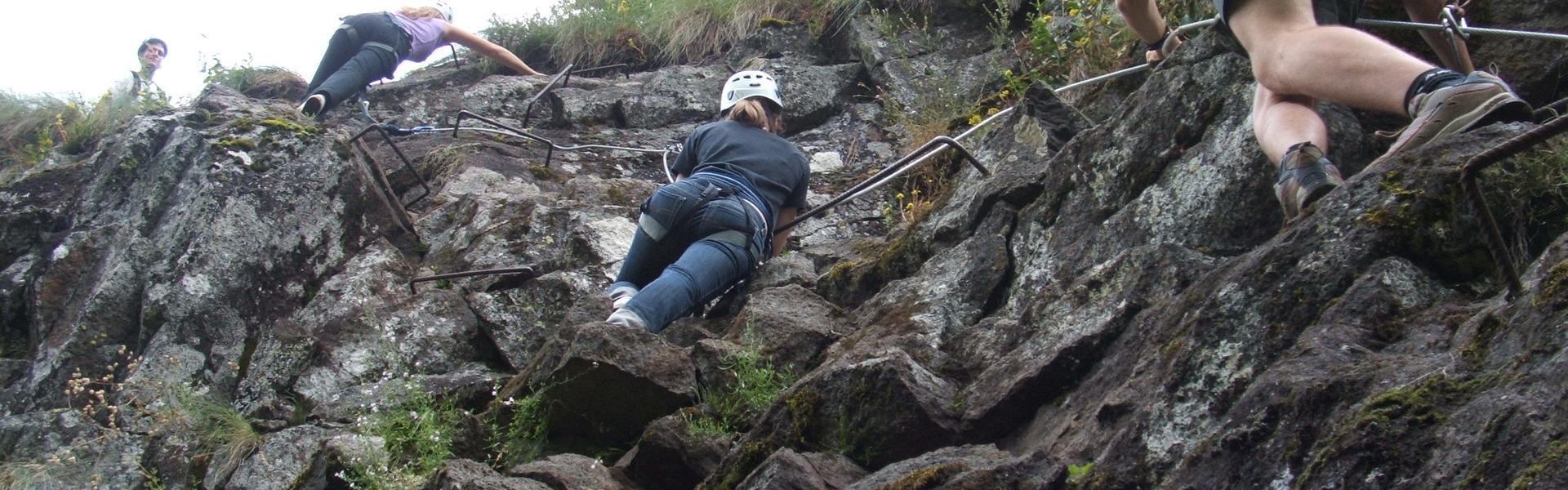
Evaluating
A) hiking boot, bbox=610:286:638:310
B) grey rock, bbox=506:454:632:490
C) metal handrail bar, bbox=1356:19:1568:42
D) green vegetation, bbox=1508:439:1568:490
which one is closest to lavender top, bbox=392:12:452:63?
hiking boot, bbox=610:286:638:310

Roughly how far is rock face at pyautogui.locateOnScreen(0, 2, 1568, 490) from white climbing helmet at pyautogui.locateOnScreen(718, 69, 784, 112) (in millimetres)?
848

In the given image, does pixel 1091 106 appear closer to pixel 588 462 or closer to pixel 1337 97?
pixel 1337 97

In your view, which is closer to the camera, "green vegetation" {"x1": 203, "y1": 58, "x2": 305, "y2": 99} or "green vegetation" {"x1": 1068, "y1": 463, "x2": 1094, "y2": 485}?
"green vegetation" {"x1": 1068, "y1": 463, "x2": 1094, "y2": 485}

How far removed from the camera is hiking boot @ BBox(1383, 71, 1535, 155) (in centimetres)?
319

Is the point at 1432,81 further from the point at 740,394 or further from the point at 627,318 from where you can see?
the point at 627,318

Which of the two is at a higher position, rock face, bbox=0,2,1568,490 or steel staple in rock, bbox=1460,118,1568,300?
steel staple in rock, bbox=1460,118,1568,300

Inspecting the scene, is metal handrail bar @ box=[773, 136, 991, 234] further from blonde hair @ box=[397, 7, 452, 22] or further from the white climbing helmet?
blonde hair @ box=[397, 7, 452, 22]

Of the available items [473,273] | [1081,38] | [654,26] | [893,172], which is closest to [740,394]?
[473,273]

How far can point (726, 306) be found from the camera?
609 cm

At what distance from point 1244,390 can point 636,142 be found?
6.92 metres

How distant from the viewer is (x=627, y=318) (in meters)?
5.13

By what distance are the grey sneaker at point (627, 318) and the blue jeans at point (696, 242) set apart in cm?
33

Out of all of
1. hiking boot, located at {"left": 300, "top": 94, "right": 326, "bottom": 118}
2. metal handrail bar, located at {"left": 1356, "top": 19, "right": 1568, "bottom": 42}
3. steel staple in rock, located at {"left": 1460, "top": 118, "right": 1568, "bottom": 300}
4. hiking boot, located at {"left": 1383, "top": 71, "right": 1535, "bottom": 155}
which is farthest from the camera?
hiking boot, located at {"left": 300, "top": 94, "right": 326, "bottom": 118}

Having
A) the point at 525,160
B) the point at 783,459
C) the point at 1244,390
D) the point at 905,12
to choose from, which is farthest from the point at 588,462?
the point at 905,12
